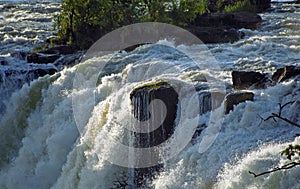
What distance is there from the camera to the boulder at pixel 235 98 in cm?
825

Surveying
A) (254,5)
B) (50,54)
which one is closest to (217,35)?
(50,54)

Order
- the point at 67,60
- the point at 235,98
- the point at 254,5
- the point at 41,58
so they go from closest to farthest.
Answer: the point at 235,98 → the point at 67,60 → the point at 41,58 → the point at 254,5

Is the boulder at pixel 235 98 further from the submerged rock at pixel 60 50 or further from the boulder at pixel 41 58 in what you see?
the submerged rock at pixel 60 50

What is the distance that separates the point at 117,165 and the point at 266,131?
3.09m

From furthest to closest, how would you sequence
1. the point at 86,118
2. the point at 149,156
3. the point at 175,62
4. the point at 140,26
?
1. the point at 140,26
2. the point at 175,62
3. the point at 86,118
4. the point at 149,156

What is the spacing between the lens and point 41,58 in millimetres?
15445

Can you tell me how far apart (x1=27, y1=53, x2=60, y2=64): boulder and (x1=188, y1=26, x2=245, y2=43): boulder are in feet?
14.4

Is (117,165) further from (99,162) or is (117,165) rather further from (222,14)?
(222,14)

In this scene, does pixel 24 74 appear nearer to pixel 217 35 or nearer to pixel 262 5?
pixel 217 35

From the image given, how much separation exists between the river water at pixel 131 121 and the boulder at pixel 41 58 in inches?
12.0

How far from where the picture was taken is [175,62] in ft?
39.1

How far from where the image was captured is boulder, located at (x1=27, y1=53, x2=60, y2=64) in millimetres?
15383

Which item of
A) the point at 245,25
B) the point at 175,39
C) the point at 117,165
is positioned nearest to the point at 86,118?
the point at 117,165

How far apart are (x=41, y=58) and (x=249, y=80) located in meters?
7.87
